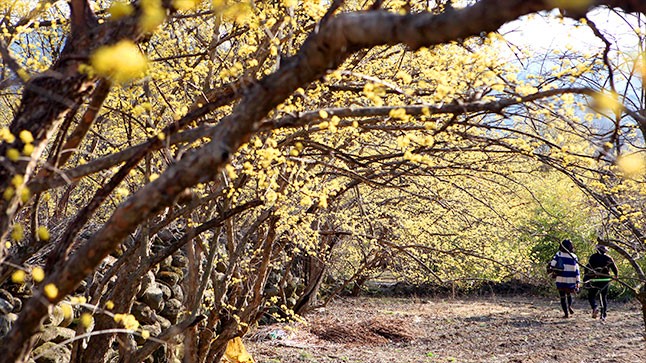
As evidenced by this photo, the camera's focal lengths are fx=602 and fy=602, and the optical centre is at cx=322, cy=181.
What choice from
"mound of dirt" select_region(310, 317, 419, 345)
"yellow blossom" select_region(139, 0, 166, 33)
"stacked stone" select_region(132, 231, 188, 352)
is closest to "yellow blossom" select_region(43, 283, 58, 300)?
"yellow blossom" select_region(139, 0, 166, 33)

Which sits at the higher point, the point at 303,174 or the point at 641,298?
the point at 303,174

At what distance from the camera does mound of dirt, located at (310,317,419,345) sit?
1117 centimetres

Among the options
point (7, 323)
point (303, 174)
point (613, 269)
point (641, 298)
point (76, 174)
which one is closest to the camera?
point (76, 174)

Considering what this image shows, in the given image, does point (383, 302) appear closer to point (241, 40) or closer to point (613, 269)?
point (613, 269)

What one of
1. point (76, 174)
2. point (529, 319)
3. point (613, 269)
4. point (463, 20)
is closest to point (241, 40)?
point (76, 174)

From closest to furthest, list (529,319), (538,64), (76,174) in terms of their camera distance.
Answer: (76,174) < (538,64) < (529,319)

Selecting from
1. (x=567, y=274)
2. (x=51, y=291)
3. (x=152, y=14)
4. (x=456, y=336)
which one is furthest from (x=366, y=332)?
(x=152, y=14)

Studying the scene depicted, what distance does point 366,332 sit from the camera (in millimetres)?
11625

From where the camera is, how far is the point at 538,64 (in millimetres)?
4453

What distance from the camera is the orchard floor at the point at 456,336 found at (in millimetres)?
9156

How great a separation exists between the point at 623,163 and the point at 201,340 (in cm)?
499

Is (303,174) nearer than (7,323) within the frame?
No

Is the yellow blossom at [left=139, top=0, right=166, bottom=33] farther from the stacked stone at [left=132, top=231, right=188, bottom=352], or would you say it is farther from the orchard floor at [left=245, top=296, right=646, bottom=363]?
the orchard floor at [left=245, top=296, right=646, bottom=363]

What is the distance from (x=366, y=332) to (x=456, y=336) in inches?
67.0
